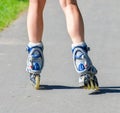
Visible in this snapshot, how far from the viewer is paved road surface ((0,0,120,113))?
5.78 metres

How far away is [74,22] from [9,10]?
5331 millimetres

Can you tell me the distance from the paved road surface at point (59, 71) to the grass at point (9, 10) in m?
0.14

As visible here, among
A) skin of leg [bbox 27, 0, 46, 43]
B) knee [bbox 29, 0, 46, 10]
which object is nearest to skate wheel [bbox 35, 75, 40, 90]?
skin of leg [bbox 27, 0, 46, 43]

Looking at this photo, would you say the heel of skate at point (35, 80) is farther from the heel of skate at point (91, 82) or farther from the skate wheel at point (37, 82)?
the heel of skate at point (91, 82)

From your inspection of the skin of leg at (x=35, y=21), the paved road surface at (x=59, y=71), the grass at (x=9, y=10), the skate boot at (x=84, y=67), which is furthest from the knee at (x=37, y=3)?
the grass at (x=9, y=10)

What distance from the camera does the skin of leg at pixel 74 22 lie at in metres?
6.11

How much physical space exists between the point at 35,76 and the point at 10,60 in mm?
1375

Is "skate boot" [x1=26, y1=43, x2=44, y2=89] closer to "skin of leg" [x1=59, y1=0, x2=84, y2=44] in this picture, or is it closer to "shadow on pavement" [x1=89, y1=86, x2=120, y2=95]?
"skin of leg" [x1=59, y1=0, x2=84, y2=44]

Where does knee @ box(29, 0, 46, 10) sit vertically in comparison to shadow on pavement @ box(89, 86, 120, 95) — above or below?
above

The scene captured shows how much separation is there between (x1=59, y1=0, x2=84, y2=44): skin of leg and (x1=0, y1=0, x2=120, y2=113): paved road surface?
1.65ft

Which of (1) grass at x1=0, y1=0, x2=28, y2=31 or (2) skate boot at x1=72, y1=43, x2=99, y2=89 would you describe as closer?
(2) skate boot at x1=72, y1=43, x2=99, y2=89

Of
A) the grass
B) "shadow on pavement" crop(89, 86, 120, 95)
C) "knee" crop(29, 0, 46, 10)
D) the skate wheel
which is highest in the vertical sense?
the grass

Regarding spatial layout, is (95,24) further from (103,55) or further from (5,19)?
(103,55)

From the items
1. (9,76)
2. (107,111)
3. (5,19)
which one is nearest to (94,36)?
(5,19)
